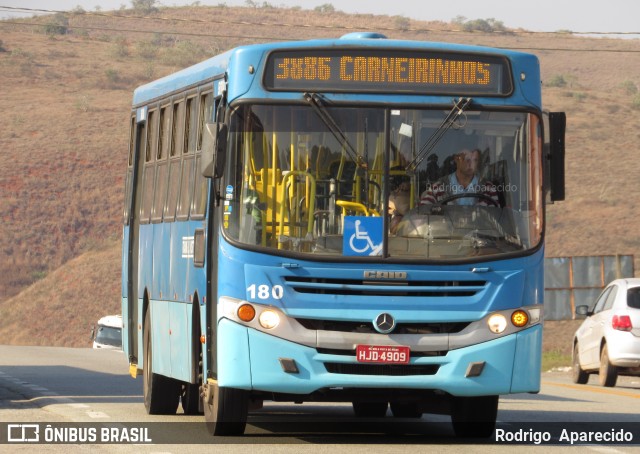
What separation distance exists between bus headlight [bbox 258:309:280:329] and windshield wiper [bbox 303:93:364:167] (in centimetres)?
135

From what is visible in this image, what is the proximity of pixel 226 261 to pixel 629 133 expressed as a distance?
72102mm

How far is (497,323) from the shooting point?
1222cm

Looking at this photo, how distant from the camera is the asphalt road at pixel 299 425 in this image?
493 inches

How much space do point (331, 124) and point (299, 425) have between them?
3612mm

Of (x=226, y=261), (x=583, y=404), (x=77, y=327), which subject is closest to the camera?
(x=226, y=261)

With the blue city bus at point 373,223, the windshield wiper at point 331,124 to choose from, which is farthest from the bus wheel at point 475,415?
the windshield wiper at point 331,124

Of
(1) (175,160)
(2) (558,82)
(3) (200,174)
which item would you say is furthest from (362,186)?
(2) (558,82)

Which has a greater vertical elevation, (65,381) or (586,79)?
(586,79)

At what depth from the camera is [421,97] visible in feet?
40.9

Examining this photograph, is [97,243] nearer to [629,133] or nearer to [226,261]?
[629,133]

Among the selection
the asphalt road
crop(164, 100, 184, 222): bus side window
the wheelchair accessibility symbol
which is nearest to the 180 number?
the wheelchair accessibility symbol

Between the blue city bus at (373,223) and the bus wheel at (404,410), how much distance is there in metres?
2.95

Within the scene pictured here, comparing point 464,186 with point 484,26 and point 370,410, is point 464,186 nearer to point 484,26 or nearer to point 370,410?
point 370,410

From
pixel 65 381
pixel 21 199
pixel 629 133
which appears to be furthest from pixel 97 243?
pixel 65 381
